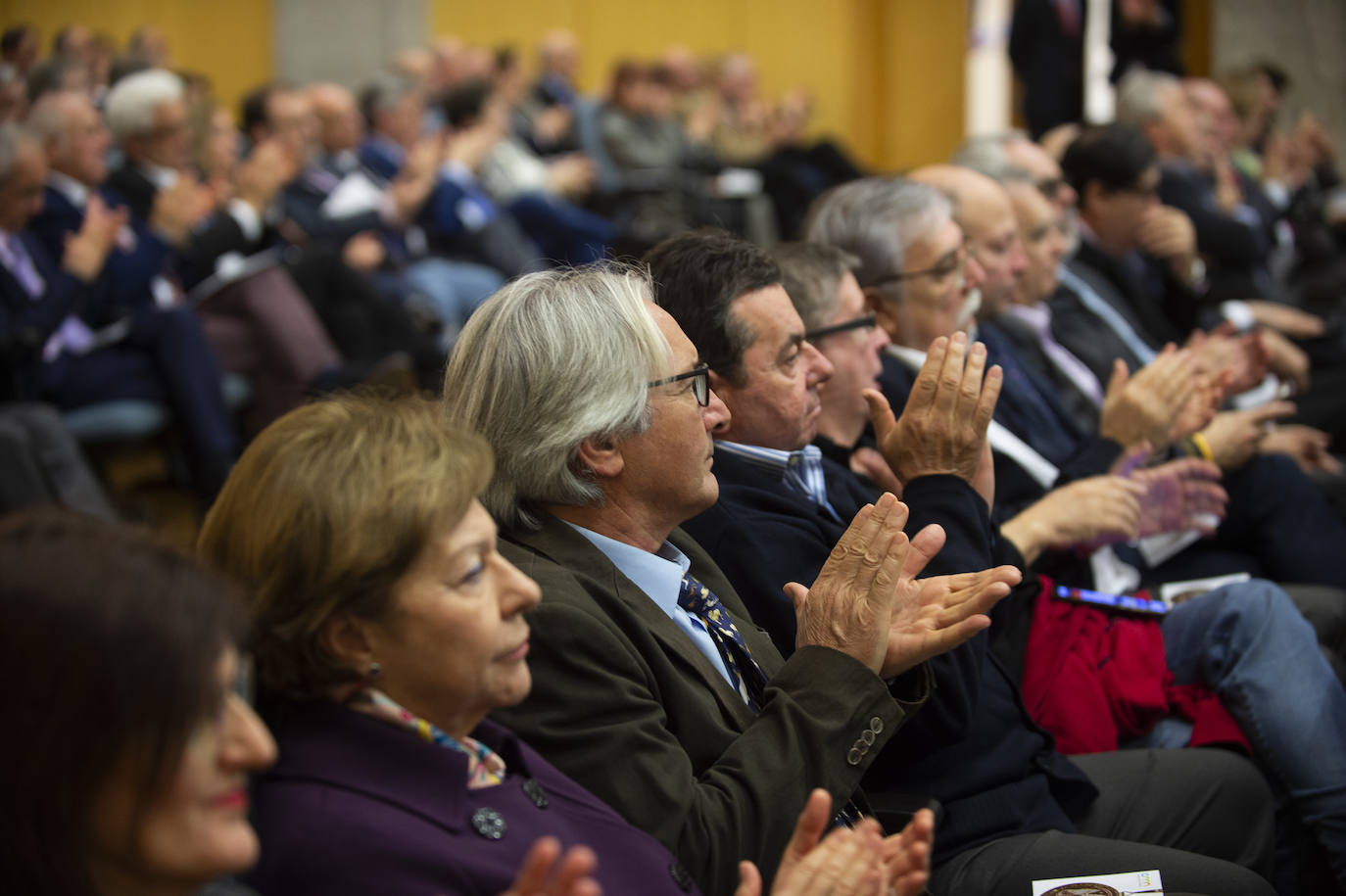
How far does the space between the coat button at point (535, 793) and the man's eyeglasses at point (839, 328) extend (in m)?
1.17

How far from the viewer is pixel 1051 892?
1.66 metres

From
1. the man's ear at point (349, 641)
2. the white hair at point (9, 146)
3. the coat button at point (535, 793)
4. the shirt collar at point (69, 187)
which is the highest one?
the man's ear at point (349, 641)

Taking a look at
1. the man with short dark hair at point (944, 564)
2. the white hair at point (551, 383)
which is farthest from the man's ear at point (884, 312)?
the white hair at point (551, 383)

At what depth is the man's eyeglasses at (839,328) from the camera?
234cm

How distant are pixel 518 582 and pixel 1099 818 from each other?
3.76 feet

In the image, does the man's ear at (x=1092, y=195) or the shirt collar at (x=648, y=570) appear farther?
the man's ear at (x=1092, y=195)

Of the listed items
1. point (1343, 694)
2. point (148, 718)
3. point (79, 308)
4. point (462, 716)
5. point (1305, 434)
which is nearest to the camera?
point (148, 718)

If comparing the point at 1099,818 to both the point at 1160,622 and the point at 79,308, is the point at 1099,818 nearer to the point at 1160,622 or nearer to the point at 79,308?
the point at 1160,622

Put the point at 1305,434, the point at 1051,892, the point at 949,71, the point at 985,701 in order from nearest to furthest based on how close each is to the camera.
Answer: the point at 1051,892, the point at 985,701, the point at 1305,434, the point at 949,71

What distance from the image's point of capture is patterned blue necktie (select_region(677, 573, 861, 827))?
1678mm

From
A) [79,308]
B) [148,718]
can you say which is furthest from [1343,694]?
[79,308]

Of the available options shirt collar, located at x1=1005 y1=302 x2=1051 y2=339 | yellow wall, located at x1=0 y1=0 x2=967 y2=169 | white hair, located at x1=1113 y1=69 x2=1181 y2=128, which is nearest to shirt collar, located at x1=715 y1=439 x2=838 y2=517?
shirt collar, located at x1=1005 y1=302 x2=1051 y2=339

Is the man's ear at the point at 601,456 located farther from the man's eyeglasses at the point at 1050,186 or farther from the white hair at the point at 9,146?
the white hair at the point at 9,146

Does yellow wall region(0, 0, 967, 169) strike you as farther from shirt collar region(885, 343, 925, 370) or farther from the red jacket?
the red jacket
